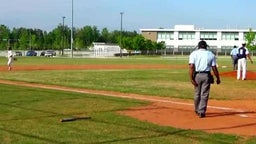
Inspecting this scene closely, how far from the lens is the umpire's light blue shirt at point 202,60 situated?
38.4 feet

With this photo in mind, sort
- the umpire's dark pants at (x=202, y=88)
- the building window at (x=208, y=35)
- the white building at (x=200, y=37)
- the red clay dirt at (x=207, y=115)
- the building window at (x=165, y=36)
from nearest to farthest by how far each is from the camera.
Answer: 1. the red clay dirt at (x=207, y=115)
2. the umpire's dark pants at (x=202, y=88)
3. the white building at (x=200, y=37)
4. the building window at (x=208, y=35)
5. the building window at (x=165, y=36)

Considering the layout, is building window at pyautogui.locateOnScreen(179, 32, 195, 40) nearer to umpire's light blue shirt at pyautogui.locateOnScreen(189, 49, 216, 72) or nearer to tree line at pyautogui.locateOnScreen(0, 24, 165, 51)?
tree line at pyautogui.locateOnScreen(0, 24, 165, 51)

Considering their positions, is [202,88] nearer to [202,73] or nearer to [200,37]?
[202,73]

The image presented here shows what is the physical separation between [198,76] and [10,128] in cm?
463

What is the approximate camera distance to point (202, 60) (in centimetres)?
1170

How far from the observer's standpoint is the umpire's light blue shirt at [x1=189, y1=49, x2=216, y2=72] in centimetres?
1170

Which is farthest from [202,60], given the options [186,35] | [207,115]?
[186,35]

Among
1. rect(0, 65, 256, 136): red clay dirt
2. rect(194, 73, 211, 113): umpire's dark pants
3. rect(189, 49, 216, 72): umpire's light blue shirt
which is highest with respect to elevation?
rect(189, 49, 216, 72): umpire's light blue shirt

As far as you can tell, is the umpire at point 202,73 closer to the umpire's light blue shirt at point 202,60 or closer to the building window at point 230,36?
the umpire's light blue shirt at point 202,60

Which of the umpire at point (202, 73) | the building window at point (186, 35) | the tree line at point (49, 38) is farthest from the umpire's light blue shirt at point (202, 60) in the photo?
the building window at point (186, 35)

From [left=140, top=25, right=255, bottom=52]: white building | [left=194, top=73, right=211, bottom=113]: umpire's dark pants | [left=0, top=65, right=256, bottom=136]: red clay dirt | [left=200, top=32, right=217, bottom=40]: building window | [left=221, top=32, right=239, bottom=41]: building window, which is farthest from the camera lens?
[left=200, top=32, right=217, bottom=40]: building window

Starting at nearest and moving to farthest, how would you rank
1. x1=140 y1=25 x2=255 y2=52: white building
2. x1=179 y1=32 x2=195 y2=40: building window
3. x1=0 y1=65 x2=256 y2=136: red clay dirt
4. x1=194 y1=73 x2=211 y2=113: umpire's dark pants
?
x1=0 y1=65 x2=256 y2=136: red clay dirt < x1=194 y1=73 x2=211 y2=113: umpire's dark pants < x1=140 y1=25 x2=255 y2=52: white building < x1=179 y1=32 x2=195 y2=40: building window

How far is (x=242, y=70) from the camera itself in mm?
26000

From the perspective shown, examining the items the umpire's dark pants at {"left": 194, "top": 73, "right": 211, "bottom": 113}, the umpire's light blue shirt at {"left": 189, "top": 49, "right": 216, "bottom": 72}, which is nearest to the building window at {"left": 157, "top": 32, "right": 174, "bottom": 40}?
the umpire's light blue shirt at {"left": 189, "top": 49, "right": 216, "bottom": 72}
